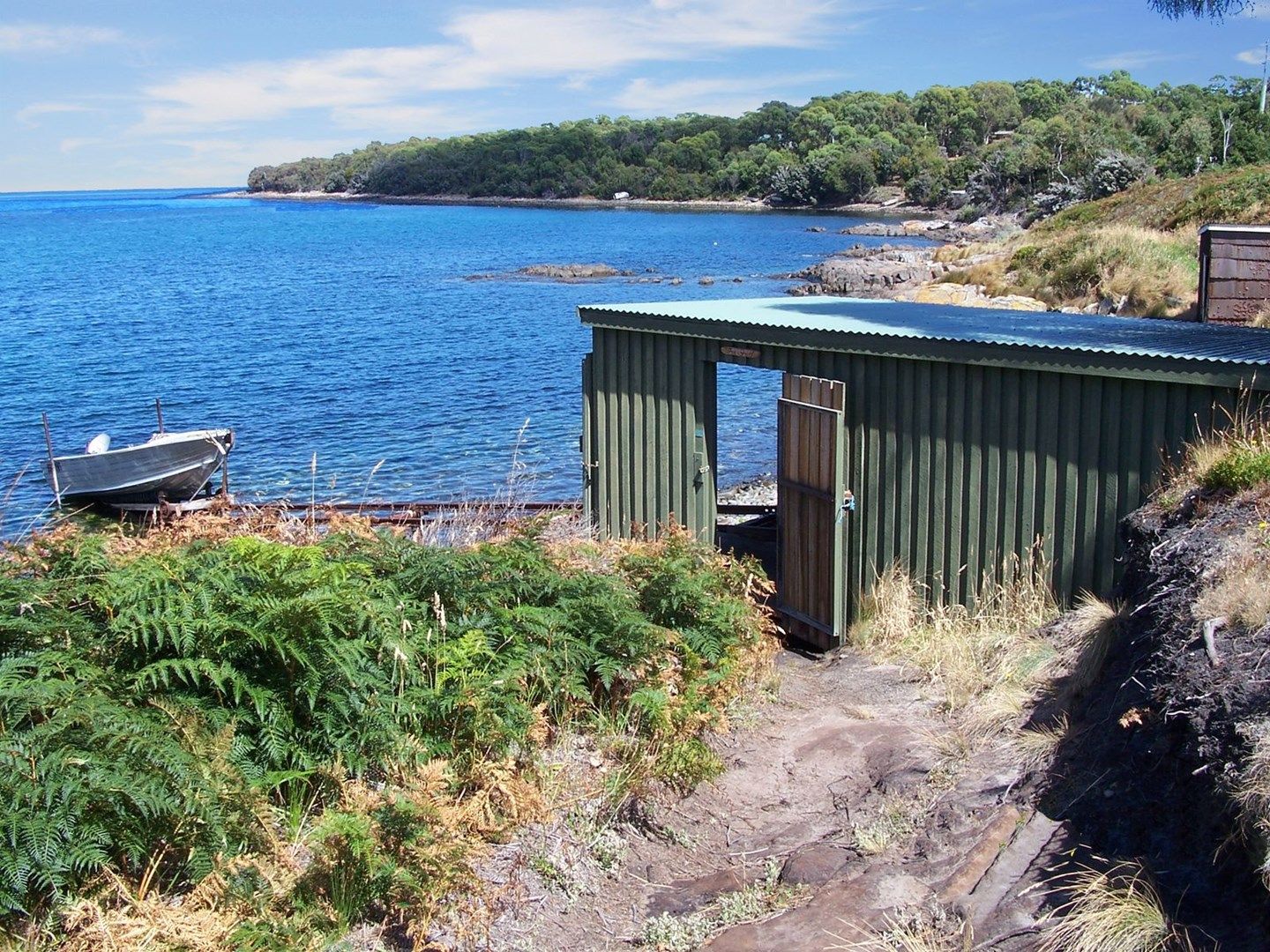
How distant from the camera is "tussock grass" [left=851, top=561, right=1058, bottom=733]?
23.3ft

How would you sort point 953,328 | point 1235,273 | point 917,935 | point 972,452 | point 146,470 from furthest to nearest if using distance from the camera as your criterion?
point 146,470 < point 1235,273 < point 953,328 < point 972,452 < point 917,935

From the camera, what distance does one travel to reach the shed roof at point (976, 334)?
768 cm

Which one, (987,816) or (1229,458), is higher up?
(1229,458)

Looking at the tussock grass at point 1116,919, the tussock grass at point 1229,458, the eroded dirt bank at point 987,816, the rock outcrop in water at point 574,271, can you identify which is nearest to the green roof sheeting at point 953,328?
the tussock grass at point 1229,458

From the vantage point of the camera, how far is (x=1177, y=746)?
492 cm

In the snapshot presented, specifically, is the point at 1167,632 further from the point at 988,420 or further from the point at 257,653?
the point at 257,653

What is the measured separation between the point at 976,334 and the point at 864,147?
13641cm

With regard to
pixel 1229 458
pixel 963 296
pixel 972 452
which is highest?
pixel 963 296

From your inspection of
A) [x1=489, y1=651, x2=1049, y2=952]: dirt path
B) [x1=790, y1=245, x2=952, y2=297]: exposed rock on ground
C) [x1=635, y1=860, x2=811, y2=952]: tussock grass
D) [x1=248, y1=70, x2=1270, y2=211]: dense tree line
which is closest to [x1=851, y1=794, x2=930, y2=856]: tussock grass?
[x1=489, y1=651, x2=1049, y2=952]: dirt path

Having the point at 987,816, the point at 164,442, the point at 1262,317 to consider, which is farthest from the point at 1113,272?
the point at 987,816

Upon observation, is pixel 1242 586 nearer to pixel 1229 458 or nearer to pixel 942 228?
pixel 1229 458

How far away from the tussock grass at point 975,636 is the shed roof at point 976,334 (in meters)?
1.59

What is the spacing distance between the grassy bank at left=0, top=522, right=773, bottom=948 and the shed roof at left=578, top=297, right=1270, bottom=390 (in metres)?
2.78

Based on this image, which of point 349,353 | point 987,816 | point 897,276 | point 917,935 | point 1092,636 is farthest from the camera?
point 897,276
